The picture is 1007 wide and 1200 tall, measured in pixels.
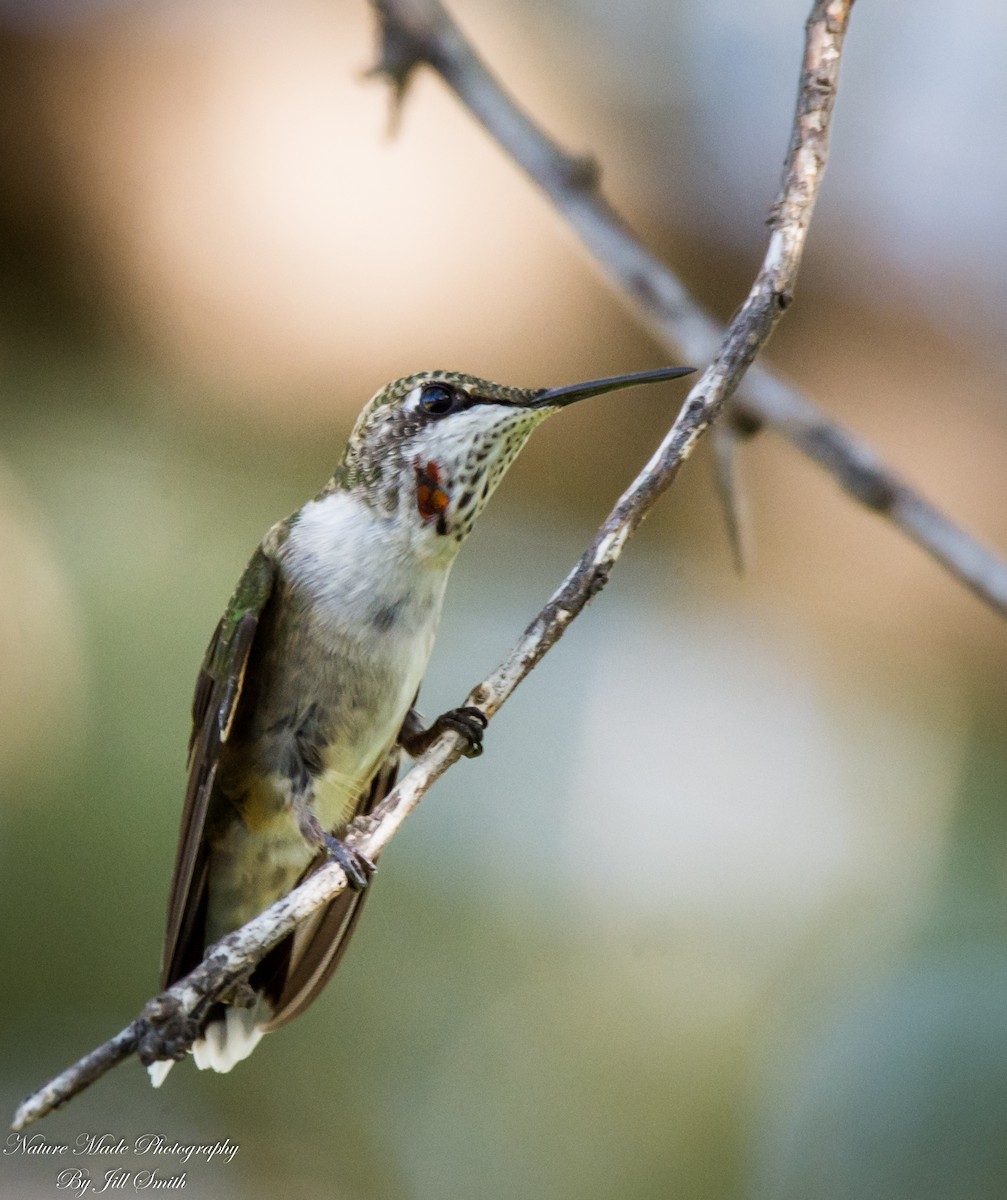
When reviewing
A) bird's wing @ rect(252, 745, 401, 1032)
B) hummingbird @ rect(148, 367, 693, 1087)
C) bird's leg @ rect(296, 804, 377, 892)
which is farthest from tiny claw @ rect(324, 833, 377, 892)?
bird's wing @ rect(252, 745, 401, 1032)

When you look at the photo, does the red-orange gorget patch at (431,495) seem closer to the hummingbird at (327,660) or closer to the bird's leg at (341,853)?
the hummingbird at (327,660)

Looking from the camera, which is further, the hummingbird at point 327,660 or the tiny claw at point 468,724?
the hummingbird at point 327,660

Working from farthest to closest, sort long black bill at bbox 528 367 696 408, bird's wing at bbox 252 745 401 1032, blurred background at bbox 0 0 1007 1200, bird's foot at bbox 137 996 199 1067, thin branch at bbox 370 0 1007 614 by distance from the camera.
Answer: blurred background at bbox 0 0 1007 1200 → bird's wing at bbox 252 745 401 1032 → thin branch at bbox 370 0 1007 614 → long black bill at bbox 528 367 696 408 → bird's foot at bbox 137 996 199 1067

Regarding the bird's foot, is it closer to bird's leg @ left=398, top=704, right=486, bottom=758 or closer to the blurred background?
bird's leg @ left=398, top=704, right=486, bottom=758

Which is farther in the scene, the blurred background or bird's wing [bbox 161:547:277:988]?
the blurred background

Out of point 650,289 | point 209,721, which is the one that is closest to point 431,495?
point 209,721

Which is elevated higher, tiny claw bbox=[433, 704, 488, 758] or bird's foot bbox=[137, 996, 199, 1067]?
tiny claw bbox=[433, 704, 488, 758]

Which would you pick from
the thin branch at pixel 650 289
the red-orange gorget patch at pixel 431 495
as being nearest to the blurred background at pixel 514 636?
the thin branch at pixel 650 289
